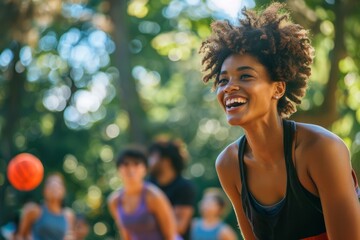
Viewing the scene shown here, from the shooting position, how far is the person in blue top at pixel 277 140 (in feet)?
13.2

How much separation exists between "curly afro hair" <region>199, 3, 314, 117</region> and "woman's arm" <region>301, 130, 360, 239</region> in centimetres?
41

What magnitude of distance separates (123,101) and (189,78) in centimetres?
1457

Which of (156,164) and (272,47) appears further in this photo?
(156,164)

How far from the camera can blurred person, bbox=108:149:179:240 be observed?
8.42 metres

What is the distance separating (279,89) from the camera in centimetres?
431

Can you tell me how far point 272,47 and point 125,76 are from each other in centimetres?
1079

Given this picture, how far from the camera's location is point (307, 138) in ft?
13.5

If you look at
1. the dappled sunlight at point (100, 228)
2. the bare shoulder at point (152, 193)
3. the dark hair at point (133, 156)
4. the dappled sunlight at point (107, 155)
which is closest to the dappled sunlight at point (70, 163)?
A: the dappled sunlight at point (100, 228)

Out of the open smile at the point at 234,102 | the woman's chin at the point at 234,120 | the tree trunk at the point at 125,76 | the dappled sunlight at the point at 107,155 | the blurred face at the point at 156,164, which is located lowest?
the woman's chin at the point at 234,120

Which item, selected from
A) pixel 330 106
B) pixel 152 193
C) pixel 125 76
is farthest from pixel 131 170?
pixel 125 76

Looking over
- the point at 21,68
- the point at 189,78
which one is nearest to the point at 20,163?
the point at 21,68

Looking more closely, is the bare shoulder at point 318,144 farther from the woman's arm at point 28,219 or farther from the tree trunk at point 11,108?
the tree trunk at point 11,108

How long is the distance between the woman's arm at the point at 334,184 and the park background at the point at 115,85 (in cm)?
561

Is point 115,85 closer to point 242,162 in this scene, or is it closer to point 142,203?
point 142,203
